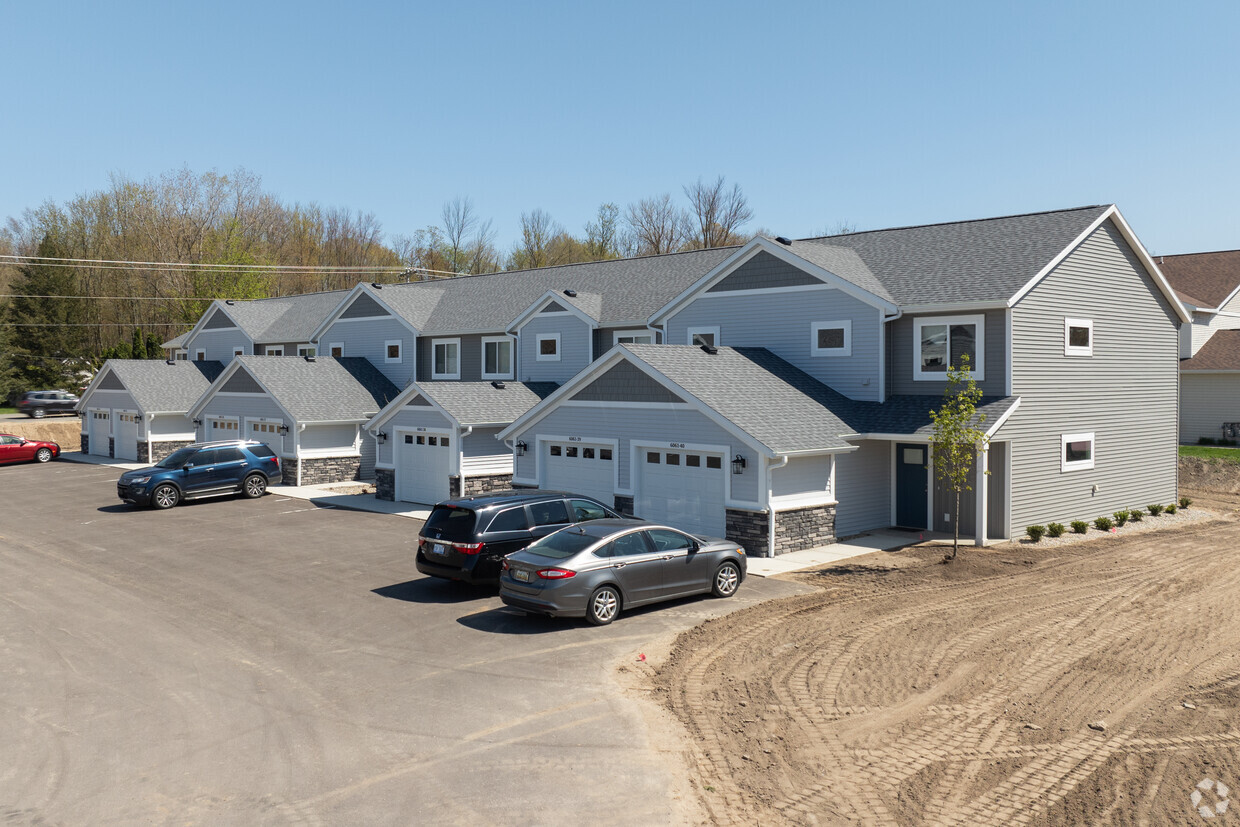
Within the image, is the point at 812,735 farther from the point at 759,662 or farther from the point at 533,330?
the point at 533,330

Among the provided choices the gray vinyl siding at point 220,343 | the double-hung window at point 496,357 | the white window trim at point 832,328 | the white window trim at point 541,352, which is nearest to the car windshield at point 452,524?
the white window trim at point 832,328

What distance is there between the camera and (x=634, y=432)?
21.8 meters

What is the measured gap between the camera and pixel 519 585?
45.4ft

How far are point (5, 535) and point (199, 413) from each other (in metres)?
15.9

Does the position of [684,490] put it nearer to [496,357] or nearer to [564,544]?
[564,544]

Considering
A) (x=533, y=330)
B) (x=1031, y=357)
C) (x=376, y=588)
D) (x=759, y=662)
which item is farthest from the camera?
(x=533, y=330)

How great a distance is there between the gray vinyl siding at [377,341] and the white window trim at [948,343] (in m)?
20.4

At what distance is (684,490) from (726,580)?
5376 mm

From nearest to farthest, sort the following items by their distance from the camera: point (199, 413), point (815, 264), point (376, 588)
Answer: point (376, 588), point (815, 264), point (199, 413)

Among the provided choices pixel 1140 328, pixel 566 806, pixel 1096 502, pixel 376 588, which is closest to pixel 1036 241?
pixel 1140 328

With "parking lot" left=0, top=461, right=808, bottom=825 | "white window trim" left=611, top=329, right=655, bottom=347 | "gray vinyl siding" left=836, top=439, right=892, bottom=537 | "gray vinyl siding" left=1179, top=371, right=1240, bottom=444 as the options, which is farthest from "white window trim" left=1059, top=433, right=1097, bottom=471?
"gray vinyl siding" left=1179, top=371, right=1240, bottom=444

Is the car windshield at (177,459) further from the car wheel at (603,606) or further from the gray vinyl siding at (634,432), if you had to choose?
the car wheel at (603,606)

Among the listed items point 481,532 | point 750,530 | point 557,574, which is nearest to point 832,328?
point 750,530

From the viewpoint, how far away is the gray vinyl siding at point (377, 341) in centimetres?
3694
